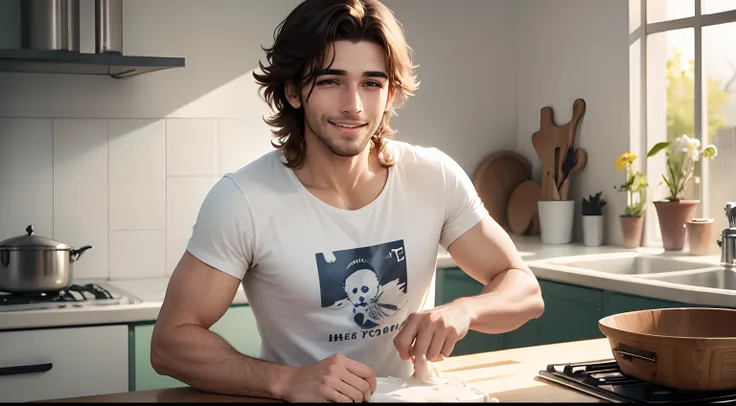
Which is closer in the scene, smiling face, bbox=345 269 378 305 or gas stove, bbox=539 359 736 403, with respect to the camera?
gas stove, bbox=539 359 736 403

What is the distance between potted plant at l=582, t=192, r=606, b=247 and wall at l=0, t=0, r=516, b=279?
49.2 inches

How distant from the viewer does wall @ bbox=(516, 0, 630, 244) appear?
3457mm

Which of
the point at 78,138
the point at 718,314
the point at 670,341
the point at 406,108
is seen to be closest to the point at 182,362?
the point at 670,341

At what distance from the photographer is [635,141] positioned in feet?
11.3

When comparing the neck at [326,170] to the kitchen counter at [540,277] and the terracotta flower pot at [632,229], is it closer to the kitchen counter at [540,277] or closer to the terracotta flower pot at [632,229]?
the kitchen counter at [540,277]

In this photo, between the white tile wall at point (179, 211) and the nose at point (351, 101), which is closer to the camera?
the nose at point (351, 101)

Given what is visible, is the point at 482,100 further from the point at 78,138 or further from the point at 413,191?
the point at 413,191

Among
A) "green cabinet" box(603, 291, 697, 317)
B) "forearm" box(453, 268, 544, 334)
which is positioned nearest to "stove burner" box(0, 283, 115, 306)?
"forearm" box(453, 268, 544, 334)

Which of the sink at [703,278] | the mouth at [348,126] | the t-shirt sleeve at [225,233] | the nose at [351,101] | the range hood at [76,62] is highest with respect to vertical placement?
the range hood at [76,62]

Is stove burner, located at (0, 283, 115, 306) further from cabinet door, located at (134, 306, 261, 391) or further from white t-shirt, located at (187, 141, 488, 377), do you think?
white t-shirt, located at (187, 141, 488, 377)

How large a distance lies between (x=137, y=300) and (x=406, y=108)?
4.85 ft

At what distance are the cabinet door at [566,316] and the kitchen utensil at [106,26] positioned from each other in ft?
5.21

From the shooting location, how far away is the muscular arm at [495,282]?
5.62 feet

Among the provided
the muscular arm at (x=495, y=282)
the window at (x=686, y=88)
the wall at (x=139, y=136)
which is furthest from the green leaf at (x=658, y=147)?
the muscular arm at (x=495, y=282)
